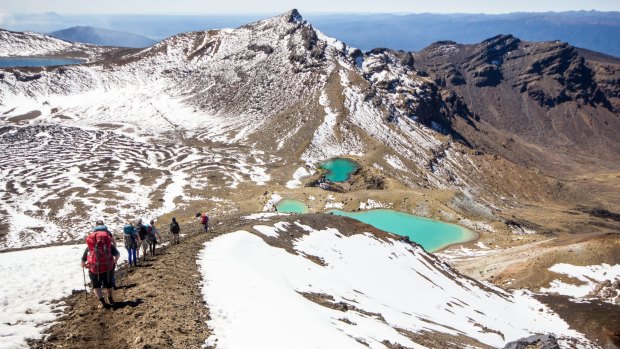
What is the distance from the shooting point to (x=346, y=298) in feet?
89.5

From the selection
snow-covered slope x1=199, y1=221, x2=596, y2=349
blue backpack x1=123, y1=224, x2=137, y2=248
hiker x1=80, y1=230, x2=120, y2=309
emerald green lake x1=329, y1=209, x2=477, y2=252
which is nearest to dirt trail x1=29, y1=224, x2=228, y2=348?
snow-covered slope x1=199, y1=221, x2=596, y2=349

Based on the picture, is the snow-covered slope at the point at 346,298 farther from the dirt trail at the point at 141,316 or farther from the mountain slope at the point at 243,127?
the mountain slope at the point at 243,127

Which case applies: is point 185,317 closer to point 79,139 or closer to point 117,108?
point 79,139

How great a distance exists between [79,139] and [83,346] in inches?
5607

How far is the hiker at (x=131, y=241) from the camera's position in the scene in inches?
858

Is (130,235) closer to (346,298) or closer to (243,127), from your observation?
(346,298)

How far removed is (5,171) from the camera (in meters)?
104

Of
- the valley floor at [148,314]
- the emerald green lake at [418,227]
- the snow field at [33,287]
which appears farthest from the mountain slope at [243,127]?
the valley floor at [148,314]

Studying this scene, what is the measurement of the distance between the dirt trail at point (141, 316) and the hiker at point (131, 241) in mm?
893

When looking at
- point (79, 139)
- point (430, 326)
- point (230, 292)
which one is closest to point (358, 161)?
point (79, 139)

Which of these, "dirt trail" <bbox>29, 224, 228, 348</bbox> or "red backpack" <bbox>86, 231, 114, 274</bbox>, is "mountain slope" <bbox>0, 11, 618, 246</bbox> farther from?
"red backpack" <bbox>86, 231, 114, 274</bbox>

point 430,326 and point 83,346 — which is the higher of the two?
point 83,346

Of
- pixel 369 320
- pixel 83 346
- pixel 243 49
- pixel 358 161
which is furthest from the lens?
pixel 243 49

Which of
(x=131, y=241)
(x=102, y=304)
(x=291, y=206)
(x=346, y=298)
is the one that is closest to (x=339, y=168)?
(x=291, y=206)
